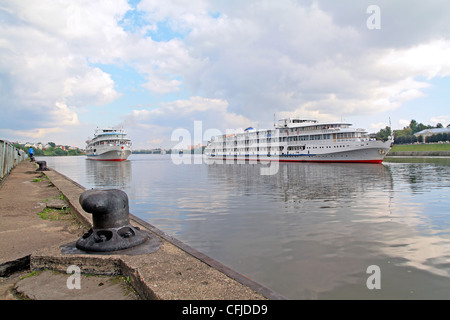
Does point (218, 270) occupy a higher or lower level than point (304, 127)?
lower

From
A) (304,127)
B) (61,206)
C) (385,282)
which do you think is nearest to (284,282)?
(385,282)

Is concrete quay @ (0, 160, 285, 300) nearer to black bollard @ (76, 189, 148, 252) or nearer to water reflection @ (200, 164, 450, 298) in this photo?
black bollard @ (76, 189, 148, 252)

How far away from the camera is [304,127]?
54906 mm

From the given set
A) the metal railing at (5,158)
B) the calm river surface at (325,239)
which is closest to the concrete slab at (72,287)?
the calm river surface at (325,239)

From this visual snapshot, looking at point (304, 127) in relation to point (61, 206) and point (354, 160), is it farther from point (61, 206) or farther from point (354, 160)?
point (61, 206)

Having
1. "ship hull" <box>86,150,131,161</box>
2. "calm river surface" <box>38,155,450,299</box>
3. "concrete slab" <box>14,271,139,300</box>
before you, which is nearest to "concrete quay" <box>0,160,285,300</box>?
"concrete slab" <box>14,271,139,300</box>

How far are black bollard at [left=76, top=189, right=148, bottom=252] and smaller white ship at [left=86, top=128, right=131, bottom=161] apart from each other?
7190 cm

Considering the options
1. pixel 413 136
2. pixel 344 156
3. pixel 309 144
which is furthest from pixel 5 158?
pixel 413 136

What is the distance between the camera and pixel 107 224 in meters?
4.73

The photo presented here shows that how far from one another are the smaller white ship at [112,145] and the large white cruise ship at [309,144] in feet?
93.8

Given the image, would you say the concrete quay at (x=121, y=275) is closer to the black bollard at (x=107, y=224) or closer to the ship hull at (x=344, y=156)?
the black bollard at (x=107, y=224)
